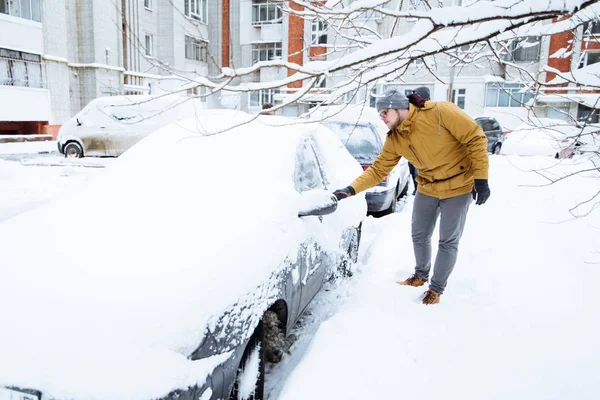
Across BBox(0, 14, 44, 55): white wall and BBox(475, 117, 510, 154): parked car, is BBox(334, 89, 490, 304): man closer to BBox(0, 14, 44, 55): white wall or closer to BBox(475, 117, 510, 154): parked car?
BBox(475, 117, 510, 154): parked car

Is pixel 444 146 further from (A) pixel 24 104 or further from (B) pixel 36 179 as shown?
(A) pixel 24 104

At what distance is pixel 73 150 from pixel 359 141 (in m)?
9.78

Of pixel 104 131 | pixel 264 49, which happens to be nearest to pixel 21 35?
pixel 104 131

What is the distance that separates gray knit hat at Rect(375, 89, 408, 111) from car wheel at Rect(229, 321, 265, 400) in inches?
75.4

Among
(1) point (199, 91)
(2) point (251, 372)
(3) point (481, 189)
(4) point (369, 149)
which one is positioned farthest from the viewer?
(4) point (369, 149)

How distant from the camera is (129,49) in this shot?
2784cm

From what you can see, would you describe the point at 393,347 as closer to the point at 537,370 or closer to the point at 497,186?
the point at 537,370

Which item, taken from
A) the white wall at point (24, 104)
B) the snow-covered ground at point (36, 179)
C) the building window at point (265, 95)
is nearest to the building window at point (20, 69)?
the white wall at point (24, 104)

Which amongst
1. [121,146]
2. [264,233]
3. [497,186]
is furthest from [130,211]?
[121,146]

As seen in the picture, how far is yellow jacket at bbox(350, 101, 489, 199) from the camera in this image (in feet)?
10.9

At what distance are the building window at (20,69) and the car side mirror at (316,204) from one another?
22.0 metres

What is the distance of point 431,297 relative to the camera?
11.9ft

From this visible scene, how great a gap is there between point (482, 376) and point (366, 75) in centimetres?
186

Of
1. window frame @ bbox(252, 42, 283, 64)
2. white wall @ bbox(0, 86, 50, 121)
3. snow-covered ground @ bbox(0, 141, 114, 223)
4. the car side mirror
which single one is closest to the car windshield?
snow-covered ground @ bbox(0, 141, 114, 223)
